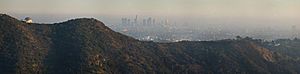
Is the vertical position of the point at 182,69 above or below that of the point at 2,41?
below

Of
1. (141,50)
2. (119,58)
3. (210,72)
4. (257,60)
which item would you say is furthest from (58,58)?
(257,60)

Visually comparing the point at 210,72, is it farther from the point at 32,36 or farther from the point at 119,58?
the point at 32,36

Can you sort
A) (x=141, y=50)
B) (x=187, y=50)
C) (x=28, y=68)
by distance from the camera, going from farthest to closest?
1. (x=187, y=50)
2. (x=141, y=50)
3. (x=28, y=68)

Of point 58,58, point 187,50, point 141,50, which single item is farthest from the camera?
point 187,50

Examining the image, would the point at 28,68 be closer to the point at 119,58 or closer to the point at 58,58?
the point at 58,58

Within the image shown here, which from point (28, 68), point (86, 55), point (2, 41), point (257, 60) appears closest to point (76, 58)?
point (86, 55)

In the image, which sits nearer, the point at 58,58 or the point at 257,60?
the point at 58,58
